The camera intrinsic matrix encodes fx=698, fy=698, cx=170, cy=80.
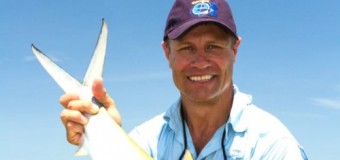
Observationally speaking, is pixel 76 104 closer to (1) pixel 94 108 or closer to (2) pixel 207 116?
(1) pixel 94 108

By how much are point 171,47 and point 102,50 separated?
84 centimetres

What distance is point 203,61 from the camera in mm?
4742

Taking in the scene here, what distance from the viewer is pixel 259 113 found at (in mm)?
4844

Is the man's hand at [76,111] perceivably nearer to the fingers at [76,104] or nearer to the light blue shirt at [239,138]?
the fingers at [76,104]

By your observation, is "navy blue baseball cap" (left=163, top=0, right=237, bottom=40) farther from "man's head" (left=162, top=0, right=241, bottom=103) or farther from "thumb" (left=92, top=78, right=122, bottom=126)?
"thumb" (left=92, top=78, right=122, bottom=126)

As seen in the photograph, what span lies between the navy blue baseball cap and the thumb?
0.69 metres

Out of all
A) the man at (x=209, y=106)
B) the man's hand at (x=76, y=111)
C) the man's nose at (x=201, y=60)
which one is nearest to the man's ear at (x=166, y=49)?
the man at (x=209, y=106)

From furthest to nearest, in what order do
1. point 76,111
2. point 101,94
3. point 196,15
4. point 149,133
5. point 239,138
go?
point 149,133 < point 196,15 < point 239,138 < point 101,94 < point 76,111

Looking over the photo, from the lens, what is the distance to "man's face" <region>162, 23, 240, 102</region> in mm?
4758

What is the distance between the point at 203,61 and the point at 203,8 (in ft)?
1.30

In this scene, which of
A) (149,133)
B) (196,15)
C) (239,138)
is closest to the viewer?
(239,138)

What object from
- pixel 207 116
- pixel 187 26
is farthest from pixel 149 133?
pixel 187 26

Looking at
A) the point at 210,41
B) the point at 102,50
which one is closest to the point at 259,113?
the point at 210,41

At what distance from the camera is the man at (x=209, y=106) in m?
4.67
